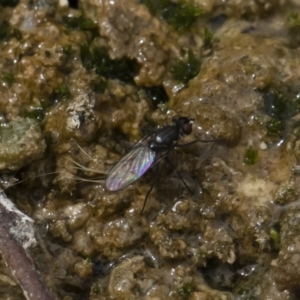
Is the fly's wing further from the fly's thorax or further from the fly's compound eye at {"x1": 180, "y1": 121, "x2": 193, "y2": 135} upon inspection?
the fly's compound eye at {"x1": 180, "y1": 121, "x2": 193, "y2": 135}

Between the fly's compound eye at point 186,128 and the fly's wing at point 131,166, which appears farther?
the fly's compound eye at point 186,128

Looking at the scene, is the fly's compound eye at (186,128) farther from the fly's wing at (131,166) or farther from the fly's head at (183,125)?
the fly's wing at (131,166)

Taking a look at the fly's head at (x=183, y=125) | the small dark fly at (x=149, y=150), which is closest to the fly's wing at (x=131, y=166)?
the small dark fly at (x=149, y=150)

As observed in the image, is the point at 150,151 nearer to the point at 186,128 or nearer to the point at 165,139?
the point at 165,139

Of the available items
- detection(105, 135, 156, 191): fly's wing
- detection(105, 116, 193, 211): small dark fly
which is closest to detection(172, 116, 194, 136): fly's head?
detection(105, 116, 193, 211): small dark fly

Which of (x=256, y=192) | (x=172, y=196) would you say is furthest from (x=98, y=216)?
(x=256, y=192)

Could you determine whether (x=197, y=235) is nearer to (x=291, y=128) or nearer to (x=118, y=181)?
(x=118, y=181)

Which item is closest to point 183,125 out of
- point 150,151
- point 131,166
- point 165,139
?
point 165,139
